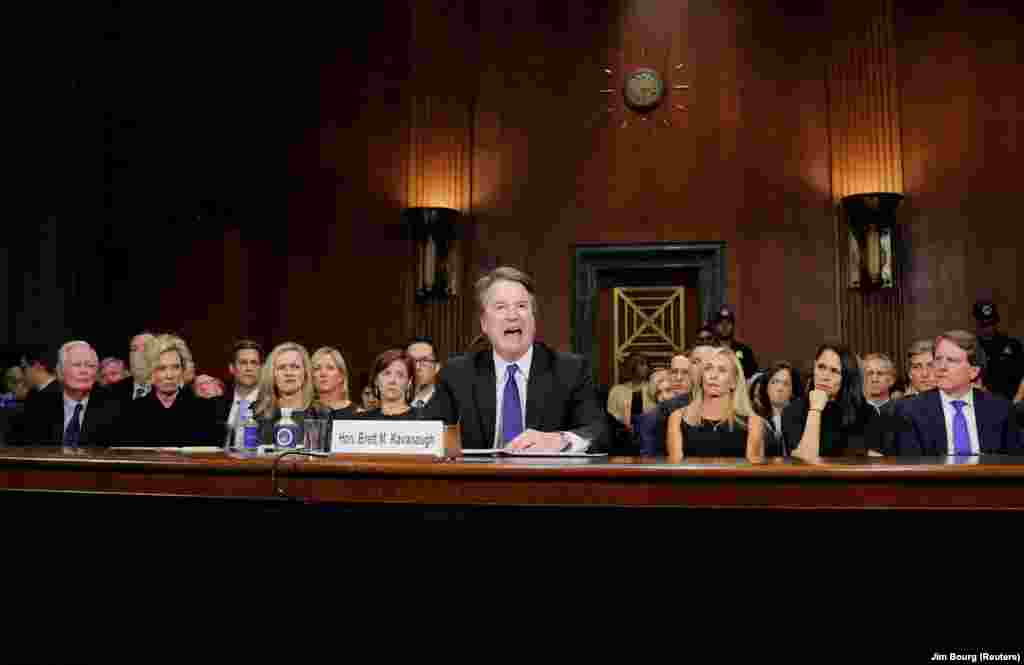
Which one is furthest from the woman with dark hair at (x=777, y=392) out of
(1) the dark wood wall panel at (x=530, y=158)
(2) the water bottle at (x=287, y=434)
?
(2) the water bottle at (x=287, y=434)

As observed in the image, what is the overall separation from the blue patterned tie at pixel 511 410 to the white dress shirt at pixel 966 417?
186cm

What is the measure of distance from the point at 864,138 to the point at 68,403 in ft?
20.0

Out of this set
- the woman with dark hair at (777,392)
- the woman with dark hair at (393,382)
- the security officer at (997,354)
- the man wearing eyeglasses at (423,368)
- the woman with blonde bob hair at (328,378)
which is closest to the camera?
the woman with blonde bob hair at (328,378)

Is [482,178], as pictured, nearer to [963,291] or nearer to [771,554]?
[963,291]

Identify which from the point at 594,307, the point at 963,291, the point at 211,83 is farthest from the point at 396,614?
the point at 211,83

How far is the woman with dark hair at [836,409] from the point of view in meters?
4.09

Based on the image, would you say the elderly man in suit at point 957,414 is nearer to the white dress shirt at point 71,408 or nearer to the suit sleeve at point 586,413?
the suit sleeve at point 586,413

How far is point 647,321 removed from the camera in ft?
26.7

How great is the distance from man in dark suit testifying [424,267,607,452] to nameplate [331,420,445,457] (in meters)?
0.69

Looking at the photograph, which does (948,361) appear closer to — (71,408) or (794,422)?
(794,422)

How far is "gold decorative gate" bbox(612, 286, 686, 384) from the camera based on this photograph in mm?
8117

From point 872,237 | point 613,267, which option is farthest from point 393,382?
point 872,237

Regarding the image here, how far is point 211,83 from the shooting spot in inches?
338

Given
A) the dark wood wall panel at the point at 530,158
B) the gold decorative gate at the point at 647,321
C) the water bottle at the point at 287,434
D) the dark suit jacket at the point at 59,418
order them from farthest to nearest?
the gold decorative gate at the point at 647,321 → the dark wood wall panel at the point at 530,158 → the dark suit jacket at the point at 59,418 → the water bottle at the point at 287,434
